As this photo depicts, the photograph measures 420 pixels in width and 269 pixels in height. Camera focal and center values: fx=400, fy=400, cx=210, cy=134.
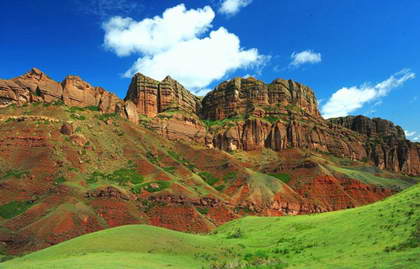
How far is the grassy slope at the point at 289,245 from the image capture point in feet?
112

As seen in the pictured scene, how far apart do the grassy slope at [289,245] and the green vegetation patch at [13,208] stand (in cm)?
4736

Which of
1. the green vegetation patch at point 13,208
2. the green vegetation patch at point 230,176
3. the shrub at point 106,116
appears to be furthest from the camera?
the shrub at point 106,116

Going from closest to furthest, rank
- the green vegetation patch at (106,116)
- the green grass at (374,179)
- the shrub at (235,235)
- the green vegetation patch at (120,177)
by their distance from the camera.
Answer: the shrub at (235,235) → the green vegetation patch at (120,177) → the green vegetation patch at (106,116) → the green grass at (374,179)

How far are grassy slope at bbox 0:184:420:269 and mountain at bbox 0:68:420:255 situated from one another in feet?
120

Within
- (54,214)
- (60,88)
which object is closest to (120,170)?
(54,214)

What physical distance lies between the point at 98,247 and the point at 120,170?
8159 centimetres

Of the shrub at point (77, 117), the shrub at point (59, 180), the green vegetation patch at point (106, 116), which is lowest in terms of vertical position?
the shrub at point (59, 180)

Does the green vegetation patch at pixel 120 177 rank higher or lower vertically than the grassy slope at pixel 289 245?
higher

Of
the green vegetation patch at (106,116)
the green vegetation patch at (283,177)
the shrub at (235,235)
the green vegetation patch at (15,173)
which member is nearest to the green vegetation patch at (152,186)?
the green vegetation patch at (15,173)

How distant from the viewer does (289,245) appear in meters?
50.6

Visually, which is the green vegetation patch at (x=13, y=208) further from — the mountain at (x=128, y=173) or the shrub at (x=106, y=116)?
the shrub at (x=106, y=116)

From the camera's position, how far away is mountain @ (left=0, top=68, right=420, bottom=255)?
98438mm

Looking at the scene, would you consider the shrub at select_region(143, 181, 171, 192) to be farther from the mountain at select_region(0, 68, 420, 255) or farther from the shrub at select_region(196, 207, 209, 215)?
the shrub at select_region(196, 207, 209, 215)

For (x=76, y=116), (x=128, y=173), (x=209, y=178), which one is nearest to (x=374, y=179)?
(x=209, y=178)
